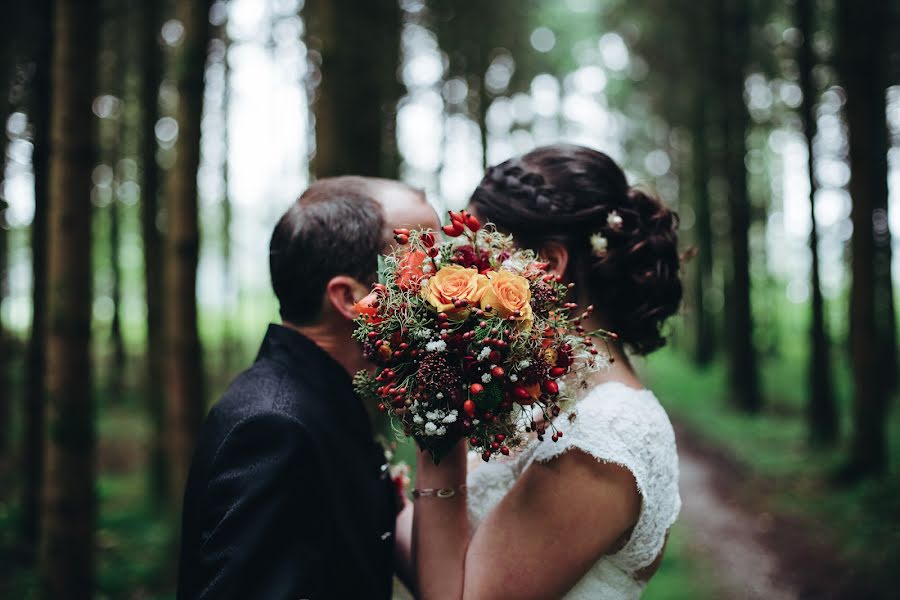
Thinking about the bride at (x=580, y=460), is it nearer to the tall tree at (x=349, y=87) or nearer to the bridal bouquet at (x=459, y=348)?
the bridal bouquet at (x=459, y=348)

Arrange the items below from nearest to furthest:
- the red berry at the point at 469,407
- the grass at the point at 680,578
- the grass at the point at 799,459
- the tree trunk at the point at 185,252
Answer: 1. the red berry at the point at 469,407
2. the tree trunk at the point at 185,252
3. the grass at the point at 680,578
4. the grass at the point at 799,459

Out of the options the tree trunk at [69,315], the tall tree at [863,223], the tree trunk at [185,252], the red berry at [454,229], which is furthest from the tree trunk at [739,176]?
the red berry at [454,229]

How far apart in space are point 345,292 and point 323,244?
0.19 metres

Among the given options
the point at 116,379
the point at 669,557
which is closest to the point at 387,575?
the point at 669,557

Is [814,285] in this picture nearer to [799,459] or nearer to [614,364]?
[799,459]

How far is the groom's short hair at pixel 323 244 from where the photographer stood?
2.36 m

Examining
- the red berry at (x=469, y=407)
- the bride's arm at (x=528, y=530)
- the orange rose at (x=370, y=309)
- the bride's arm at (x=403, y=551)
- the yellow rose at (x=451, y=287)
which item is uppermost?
the yellow rose at (x=451, y=287)

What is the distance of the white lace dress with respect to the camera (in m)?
2.21

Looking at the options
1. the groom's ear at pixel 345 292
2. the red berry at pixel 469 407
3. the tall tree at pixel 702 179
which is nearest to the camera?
the red berry at pixel 469 407

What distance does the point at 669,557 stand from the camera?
23.9 ft

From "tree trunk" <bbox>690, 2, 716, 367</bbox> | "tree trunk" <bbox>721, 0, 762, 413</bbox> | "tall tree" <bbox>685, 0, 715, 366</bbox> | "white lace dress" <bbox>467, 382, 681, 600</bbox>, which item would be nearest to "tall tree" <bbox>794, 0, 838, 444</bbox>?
"tall tree" <bbox>685, 0, 715, 366</bbox>

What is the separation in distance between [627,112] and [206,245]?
20.3 metres

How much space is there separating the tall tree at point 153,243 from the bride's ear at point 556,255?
769 centimetres

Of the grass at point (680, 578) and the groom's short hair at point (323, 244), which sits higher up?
the groom's short hair at point (323, 244)
